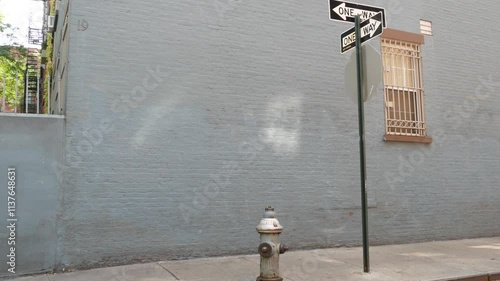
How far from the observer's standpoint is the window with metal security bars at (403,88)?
30.3ft

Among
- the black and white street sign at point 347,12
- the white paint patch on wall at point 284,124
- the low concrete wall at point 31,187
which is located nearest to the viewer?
the low concrete wall at point 31,187

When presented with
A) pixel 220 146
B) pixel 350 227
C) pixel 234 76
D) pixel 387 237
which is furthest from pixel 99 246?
pixel 387 237

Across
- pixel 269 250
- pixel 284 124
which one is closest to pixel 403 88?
pixel 284 124

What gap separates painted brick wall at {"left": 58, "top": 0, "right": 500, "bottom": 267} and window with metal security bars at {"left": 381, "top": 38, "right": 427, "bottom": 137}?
266 millimetres

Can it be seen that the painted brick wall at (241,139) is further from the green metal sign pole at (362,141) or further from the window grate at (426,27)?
the green metal sign pole at (362,141)

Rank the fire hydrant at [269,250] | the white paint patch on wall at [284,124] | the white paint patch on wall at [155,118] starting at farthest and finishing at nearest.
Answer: the white paint patch on wall at [284,124] < the white paint patch on wall at [155,118] < the fire hydrant at [269,250]

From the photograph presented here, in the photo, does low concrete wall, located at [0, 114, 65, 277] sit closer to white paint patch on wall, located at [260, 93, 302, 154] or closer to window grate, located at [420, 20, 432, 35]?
white paint patch on wall, located at [260, 93, 302, 154]

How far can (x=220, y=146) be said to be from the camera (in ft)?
24.5

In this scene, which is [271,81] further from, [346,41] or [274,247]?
[274,247]

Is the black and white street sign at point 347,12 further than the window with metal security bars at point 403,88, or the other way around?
the window with metal security bars at point 403,88

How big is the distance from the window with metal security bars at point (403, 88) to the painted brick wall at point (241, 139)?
266 mm

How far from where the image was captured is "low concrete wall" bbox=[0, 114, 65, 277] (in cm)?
609

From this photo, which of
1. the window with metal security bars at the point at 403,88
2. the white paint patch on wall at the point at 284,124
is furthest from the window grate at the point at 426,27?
the white paint patch on wall at the point at 284,124

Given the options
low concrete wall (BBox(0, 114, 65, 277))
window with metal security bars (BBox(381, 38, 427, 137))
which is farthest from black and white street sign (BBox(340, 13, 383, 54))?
low concrete wall (BBox(0, 114, 65, 277))
